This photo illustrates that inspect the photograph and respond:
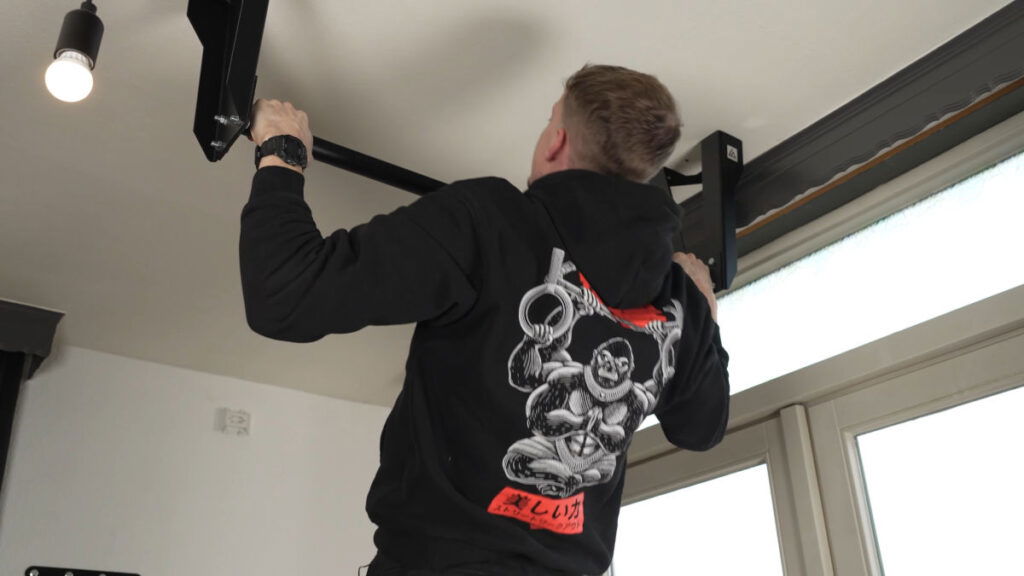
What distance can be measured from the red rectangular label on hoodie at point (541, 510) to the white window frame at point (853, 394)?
0.83m

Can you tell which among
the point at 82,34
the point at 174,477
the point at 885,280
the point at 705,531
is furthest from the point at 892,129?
the point at 174,477

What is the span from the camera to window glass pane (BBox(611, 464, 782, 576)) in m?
2.10

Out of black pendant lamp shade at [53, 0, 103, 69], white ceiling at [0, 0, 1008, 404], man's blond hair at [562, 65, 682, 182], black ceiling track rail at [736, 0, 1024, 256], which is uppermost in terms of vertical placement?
white ceiling at [0, 0, 1008, 404]

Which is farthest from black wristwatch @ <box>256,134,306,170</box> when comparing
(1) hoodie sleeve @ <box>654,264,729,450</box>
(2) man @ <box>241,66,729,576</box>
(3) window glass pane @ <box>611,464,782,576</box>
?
(3) window glass pane @ <box>611,464,782,576</box>

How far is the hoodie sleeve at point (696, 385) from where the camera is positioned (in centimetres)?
151

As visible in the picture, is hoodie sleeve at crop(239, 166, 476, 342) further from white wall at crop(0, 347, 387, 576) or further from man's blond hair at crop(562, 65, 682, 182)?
white wall at crop(0, 347, 387, 576)

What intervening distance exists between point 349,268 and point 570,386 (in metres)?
0.33

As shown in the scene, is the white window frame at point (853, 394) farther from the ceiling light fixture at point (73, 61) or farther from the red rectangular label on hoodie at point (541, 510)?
the ceiling light fixture at point (73, 61)

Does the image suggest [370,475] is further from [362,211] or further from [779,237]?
[779,237]

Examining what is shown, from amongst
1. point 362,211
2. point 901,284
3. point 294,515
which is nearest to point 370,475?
point 294,515

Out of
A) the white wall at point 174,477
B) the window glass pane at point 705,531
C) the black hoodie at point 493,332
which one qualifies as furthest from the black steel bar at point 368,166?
the white wall at point 174,477

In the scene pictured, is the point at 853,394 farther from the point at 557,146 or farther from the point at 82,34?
the point at 82,34

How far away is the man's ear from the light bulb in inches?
29.0

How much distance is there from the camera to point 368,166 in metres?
1.86
